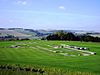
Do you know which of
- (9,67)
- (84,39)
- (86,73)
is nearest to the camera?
(86,73)

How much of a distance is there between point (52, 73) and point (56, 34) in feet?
320

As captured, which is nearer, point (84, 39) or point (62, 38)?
point (84, 39)

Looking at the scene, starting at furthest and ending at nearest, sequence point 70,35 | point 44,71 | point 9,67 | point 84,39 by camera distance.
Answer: point 70,35, point 84,39, point 9,67, point 44,71

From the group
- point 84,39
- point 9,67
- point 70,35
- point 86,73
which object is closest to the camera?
point 86,73

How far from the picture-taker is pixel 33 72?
1156 inches

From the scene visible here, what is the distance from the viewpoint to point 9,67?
31969mm

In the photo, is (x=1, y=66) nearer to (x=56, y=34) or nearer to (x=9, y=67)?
(x=9, y=67)

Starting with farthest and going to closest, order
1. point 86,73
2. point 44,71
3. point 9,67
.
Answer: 1. point 9,67
2. point 44,71
3. point 86,73

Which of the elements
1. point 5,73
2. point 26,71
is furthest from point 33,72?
point 5,73

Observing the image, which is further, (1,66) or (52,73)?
(1,66)

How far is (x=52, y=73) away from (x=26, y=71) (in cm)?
352

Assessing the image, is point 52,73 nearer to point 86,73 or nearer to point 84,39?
point 86,73

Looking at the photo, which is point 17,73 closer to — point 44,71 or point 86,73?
point 44,71

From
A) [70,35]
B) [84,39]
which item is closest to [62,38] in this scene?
[70,35]
